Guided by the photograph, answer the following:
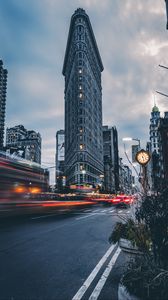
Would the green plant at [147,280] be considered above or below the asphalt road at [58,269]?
above

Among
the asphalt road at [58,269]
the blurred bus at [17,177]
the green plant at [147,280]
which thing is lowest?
the asphalt road at [58,269]

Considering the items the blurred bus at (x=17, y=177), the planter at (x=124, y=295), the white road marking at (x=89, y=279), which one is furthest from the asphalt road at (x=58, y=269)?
the blurred bus at (x=17, y=177)

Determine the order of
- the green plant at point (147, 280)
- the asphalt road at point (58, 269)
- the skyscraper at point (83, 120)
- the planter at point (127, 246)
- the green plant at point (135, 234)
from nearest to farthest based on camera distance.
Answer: the green plant at point (147, 280) < the asphalt road at point (58, 269) < the green plant at point (135, 234) < the planter at point (127, 246) < the skyscraper at point (83, 120)

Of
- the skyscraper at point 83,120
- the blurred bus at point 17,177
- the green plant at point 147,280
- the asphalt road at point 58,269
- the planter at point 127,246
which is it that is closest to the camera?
the green plant at point 147,280

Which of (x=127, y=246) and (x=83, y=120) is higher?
(x=83, y=120)

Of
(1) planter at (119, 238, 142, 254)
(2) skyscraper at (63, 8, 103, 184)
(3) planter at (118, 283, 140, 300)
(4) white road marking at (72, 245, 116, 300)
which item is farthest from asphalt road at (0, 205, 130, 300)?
(2) skyscraper at (63, 8, 103, 184)

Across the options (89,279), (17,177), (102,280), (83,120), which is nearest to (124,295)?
(102,280)

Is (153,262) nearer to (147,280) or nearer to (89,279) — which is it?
(147,280)

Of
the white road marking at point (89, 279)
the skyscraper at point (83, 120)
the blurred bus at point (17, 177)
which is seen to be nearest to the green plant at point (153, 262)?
the white road marking at point (89, 279)

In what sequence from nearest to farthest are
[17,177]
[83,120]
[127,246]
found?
1. [127,246]
2. [17,177]
3. [83,120]

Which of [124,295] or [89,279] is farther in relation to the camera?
[89,279]

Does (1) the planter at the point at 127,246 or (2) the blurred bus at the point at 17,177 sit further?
(2) the blurred bus at the point at 17,177

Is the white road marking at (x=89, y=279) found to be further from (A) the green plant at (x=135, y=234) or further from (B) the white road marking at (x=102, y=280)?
(A) the green plant at (x=135, y=234)

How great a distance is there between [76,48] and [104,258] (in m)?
120
